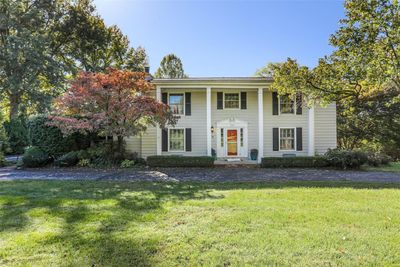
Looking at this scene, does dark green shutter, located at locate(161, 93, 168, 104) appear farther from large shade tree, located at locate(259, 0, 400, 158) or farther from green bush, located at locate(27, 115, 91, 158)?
large shade tree, located at locate(259, 0, 400, 158)

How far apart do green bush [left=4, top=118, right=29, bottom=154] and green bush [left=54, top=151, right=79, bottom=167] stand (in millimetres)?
9471

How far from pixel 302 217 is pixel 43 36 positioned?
74.7ft

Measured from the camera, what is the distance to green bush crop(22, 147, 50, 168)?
39.9ft

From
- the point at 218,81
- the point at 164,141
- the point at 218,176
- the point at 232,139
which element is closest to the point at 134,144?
the point at 164,141

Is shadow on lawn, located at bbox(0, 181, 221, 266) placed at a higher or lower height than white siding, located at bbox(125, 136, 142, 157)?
lower

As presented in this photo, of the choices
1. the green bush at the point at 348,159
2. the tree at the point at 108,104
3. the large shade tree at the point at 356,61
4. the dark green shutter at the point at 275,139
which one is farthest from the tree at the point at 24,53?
the green bush at the point at 348,159

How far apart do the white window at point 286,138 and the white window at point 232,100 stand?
9.45 ft

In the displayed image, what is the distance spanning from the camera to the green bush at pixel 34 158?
479 inches

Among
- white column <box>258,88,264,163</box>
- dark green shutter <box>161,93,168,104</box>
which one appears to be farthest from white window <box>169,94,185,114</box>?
white column <box>258,88,264,163</box>

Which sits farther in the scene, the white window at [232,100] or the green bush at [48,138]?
the white window at [232,100]

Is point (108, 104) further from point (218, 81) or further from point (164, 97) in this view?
point (218, 81)

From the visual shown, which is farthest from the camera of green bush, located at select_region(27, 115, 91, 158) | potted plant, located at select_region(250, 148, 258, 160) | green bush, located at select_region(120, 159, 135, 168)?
potted plant, located at select_region(250, 148, 258, 160)

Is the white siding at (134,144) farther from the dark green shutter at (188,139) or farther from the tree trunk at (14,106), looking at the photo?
the tree trunk at (14,106)

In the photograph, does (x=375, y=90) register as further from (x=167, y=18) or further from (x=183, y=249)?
(x=183, y=249)
